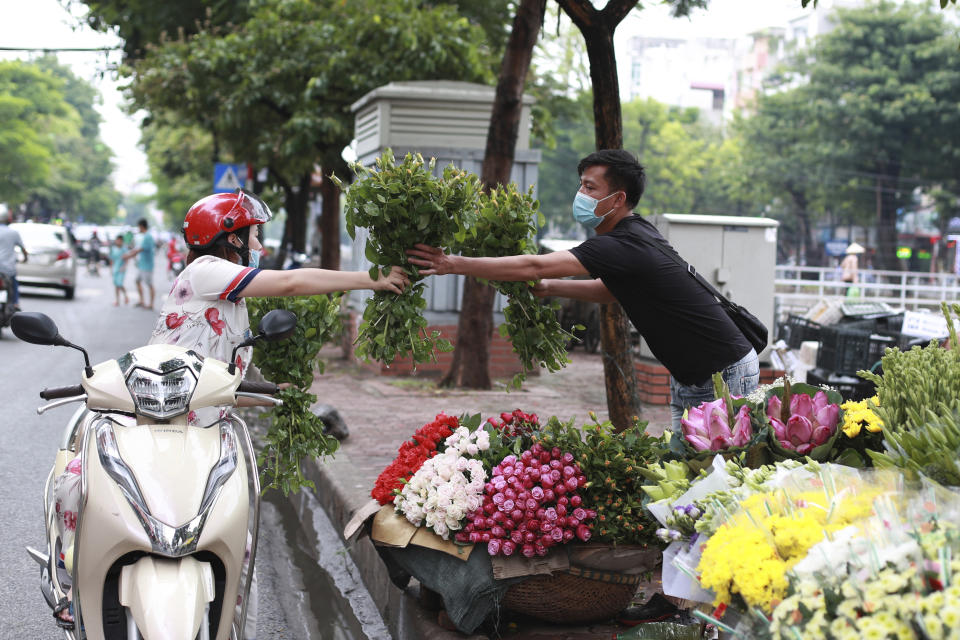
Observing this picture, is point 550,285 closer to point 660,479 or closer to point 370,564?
point 660,479

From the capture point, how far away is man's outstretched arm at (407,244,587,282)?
3.96 meters

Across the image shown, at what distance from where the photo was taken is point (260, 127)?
17859 mm

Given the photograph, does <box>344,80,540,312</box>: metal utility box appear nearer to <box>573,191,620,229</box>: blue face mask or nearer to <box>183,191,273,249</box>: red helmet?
<box>573,191,620,229</box>: blue face mask

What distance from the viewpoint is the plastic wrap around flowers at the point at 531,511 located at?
3734 mm

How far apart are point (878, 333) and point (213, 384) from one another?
310 inches

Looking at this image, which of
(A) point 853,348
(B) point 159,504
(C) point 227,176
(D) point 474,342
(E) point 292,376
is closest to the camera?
(B) point 159,504

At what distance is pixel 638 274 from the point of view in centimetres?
396

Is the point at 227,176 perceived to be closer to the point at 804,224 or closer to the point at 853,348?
the point at 853,348

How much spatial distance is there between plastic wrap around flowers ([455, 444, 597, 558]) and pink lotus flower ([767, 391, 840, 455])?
3.04ft

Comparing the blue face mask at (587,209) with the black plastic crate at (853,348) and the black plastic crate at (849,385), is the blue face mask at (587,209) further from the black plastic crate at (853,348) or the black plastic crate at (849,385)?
the black plastic crate at (853,348)

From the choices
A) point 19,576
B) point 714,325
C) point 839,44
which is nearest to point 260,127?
point 19,576

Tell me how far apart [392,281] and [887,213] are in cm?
4698

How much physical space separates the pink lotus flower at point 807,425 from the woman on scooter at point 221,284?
1598 mm

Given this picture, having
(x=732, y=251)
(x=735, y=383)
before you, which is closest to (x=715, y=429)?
(x=735, y=383)
